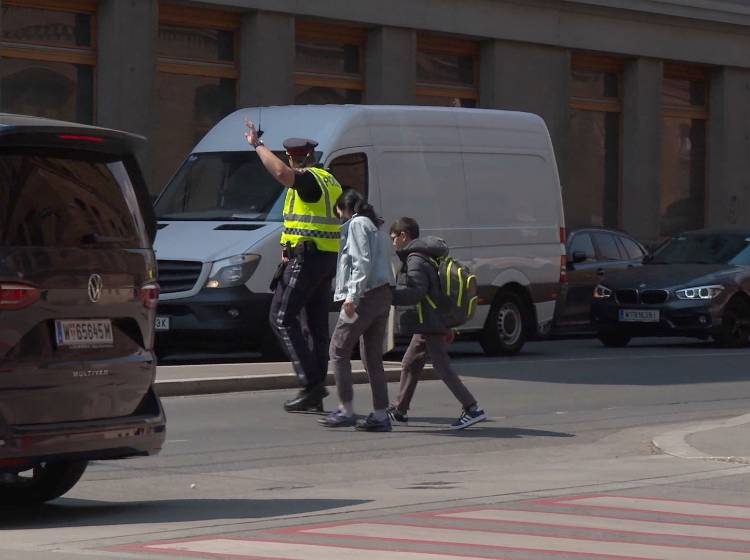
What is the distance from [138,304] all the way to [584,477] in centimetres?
298


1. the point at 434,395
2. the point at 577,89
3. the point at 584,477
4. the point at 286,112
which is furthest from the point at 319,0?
the point at 584,477

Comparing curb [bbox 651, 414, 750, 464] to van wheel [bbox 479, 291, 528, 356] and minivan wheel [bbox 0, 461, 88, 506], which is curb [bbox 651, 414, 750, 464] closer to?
minivan wheel [bbox 0, 461, 88, 506]

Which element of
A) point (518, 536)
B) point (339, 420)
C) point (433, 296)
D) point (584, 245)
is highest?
point (433, 296)

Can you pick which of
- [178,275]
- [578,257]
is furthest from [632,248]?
[178,275]

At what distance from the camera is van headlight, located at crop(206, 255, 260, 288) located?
17391 millimetres

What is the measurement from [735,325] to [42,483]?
1474 centimetres

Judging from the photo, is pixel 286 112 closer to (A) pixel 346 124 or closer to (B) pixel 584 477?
(A) pixel 346 124

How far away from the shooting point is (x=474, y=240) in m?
19.8

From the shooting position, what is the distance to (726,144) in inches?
1486

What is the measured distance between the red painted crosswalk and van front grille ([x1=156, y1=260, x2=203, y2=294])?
856cm

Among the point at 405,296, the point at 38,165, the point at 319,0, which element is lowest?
the point at 405,296

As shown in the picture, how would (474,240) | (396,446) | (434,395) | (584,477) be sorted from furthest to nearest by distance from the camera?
(474,240) → (434,395) → (396,446) → (584,477)

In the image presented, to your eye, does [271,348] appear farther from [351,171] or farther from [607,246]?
[607,246]

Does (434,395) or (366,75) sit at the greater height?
(366,75)
